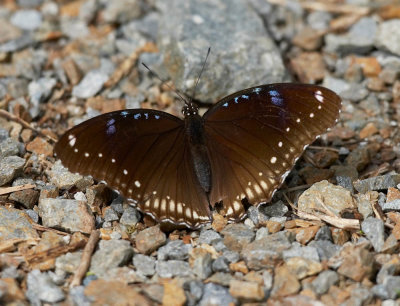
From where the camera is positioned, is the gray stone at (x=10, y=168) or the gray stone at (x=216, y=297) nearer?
the gray stone at (x=216, y=297)

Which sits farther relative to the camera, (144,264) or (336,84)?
(336,84)

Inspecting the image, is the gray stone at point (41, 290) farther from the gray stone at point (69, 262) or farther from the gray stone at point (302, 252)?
the gray stone at point (302, 252)

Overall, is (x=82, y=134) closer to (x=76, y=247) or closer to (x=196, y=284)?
(x=76, y=247)

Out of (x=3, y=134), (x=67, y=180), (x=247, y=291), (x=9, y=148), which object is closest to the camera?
(x=247, y=291)

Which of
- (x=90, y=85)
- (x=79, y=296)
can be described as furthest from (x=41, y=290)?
(x=90, y=85)

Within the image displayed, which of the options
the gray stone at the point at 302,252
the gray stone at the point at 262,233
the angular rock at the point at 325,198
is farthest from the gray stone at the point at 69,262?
the angular rock at the point at 325,198

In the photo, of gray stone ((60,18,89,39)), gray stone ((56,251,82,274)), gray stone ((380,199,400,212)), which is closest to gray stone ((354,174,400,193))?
gray stone ((380,199,400,212))

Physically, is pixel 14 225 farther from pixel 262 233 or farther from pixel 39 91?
pixel 39 91
